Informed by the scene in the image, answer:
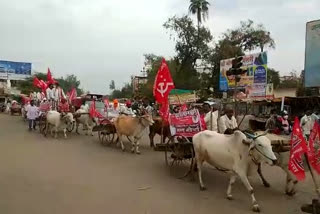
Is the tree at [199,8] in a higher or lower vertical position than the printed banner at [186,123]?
higher

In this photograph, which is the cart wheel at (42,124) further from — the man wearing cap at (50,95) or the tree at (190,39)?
the tree at (190,39)

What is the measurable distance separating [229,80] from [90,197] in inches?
912

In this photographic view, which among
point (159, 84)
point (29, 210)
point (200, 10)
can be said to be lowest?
point (29, 210)

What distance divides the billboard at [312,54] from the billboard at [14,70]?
7399 cm

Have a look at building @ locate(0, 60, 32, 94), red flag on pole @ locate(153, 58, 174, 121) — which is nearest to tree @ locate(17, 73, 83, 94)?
building @ locate(0, 60, 32, 94)

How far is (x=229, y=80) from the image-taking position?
3008 centimetres

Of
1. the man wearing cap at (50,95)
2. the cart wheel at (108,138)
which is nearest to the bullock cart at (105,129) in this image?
the cart wheel at (108,138)

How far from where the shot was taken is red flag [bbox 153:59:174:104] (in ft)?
39.0

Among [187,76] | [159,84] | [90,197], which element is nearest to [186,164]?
[159,84]

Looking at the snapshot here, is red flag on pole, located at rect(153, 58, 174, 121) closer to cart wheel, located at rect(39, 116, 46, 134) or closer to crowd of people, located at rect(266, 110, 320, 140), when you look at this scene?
crowd of people, located at rect(266, 110, 320, 140)

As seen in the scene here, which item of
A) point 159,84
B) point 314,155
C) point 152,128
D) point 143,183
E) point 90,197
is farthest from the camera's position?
point 152,128

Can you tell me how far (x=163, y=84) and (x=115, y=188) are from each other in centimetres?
397

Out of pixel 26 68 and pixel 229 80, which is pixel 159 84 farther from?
pixel 26 68

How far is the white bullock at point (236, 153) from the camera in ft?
24.7
